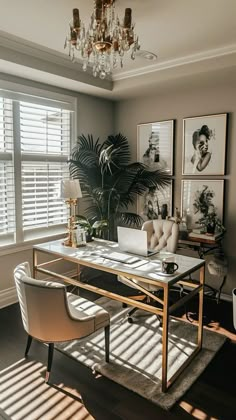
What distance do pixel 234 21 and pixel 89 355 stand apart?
3058mm

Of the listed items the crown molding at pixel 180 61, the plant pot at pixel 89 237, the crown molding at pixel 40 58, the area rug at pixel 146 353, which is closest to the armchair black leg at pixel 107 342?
the area rug at pixel 146 353

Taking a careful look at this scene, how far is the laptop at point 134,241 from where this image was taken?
272 cm

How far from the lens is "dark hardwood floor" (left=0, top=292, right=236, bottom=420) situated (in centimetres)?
203

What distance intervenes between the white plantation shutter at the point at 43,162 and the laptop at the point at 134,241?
146cm

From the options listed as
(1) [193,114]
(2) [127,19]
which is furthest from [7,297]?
(1) [193,114]

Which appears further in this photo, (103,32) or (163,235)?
(163,235)

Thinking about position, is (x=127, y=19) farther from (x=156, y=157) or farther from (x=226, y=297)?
(x=226, y=297)

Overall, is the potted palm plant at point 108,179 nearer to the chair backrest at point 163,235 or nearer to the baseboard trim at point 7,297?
the chair backrest at point 163,235

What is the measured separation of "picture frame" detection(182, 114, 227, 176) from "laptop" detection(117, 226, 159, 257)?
1584 millimetres

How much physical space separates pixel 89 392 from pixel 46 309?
70 cm

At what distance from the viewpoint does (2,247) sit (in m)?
3.51

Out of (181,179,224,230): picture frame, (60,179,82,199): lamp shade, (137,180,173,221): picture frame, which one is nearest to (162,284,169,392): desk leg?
(60,179,82,199): lamp shade

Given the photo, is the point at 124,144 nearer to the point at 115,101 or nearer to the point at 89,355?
the point at 115,101

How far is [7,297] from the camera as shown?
11.8ft
